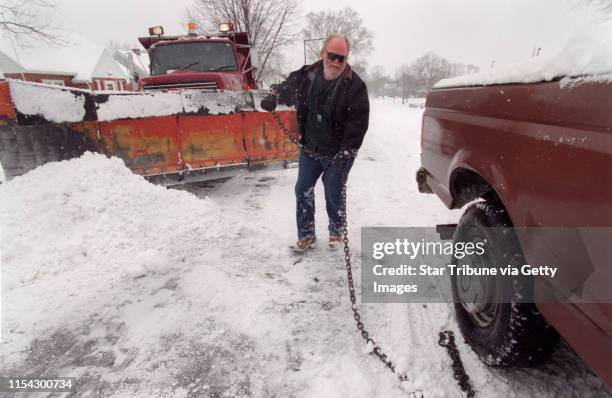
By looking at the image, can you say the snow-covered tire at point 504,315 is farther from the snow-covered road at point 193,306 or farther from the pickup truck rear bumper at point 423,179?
the pickup truck rear bumper at point 423,179

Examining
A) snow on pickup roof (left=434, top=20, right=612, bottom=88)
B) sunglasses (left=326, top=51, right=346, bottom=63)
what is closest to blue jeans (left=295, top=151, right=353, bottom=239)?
sunglasses (left=326, top=51, right=346, bottom=63)

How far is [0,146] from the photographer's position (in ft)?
13.2

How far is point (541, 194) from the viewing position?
1.31 meters

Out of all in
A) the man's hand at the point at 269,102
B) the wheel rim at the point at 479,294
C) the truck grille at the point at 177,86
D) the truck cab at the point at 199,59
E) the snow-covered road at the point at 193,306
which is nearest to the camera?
the wheel rim at the point at 479,294

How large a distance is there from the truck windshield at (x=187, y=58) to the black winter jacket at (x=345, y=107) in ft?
13.4

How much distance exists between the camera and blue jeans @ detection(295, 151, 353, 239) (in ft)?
11.0

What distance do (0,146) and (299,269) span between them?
12.8ft

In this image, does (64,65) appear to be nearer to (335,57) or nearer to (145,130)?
(145,130)

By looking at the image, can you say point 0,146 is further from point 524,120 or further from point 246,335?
point 524,120

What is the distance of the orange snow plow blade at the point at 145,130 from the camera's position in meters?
4.05

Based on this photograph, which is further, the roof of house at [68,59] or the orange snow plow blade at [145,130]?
the roof of house at [68,59]

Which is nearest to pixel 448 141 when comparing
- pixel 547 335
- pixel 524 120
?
pixel 524 120

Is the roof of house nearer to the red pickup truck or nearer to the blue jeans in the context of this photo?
the blue jeans

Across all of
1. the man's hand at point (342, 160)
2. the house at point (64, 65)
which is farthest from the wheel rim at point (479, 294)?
the house at point (64, 65)
